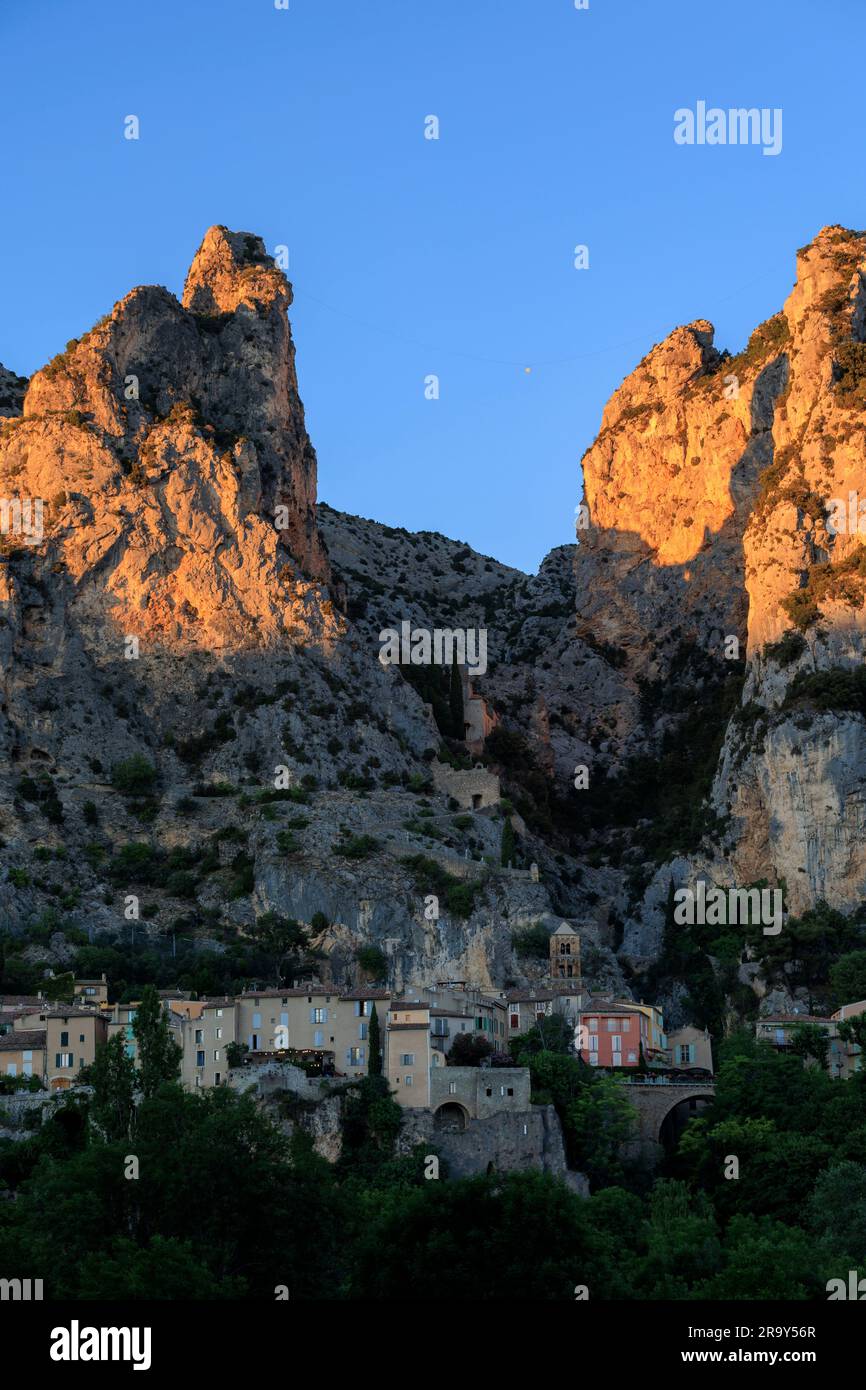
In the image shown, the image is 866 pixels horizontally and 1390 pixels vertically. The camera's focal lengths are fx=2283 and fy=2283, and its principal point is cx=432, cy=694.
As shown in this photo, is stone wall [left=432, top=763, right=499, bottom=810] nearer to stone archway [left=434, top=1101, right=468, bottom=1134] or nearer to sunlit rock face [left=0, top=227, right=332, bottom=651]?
A: sunlit rock face [left=0, top=227, right=332, bottom=651]

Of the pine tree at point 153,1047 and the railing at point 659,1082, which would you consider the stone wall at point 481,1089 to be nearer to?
the railing at point 659,1082

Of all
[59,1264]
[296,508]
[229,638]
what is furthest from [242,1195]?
[296,508]

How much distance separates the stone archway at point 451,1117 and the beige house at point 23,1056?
15.9m

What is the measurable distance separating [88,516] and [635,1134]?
2354 inches

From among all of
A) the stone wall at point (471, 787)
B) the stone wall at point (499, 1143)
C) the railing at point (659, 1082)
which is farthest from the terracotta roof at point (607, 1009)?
the stone wall at point (471, 787)

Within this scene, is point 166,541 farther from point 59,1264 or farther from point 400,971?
point 59,1264

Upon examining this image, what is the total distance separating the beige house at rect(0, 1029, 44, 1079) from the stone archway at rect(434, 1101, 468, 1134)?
15.9 meters

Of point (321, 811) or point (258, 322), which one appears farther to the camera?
point (258, 322)

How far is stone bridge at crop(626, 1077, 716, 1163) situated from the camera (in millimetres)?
88250

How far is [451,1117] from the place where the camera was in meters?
83.8

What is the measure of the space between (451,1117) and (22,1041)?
1760 centimetres

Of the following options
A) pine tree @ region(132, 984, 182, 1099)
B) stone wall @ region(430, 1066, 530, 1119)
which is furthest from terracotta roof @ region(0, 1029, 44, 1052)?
stone wall @ region(430, 1066, 530, 1119)

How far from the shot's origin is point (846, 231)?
146 meters
